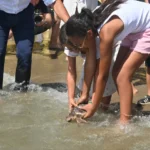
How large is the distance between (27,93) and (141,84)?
1.32 m

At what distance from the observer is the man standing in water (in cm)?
493

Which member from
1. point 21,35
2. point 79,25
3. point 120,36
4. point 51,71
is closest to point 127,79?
point 120,36

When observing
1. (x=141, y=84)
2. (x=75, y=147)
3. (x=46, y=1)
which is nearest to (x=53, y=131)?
(x=75, y=147)

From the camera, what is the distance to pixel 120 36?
385 centimetres

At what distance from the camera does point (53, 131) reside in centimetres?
390

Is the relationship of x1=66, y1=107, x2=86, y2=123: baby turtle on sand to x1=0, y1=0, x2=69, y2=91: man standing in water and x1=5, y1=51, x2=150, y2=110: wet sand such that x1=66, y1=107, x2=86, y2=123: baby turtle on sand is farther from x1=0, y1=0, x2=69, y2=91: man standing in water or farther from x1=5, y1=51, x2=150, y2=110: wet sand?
x1=0, y1=0, x2=69, y2=91: man standing in water

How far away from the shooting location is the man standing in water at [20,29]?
4926 mm

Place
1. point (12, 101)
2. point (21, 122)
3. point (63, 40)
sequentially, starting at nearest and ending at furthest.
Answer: point (63, 40)
point (21, 122)
point (12, 101)

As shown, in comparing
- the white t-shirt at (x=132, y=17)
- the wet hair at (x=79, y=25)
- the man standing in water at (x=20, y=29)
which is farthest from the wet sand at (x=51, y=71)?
the wet hair at (x=79, y=25)

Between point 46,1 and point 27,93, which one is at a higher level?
point 46,1

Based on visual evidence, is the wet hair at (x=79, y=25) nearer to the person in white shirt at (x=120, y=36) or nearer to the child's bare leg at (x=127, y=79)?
the person in white shirt at (x=120, y=36)

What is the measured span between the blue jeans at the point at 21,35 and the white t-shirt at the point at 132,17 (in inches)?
53.3

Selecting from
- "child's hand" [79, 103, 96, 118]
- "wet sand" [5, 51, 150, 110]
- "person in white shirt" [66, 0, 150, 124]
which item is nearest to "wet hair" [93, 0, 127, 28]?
"person in white shirt" [66, 0, 150, 124]

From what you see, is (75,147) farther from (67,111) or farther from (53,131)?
(67,111)
